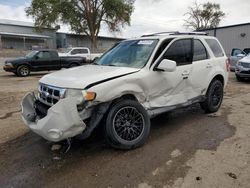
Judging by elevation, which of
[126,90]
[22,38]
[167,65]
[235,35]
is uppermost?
[22,38]

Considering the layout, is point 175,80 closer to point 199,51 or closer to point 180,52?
point 180,52

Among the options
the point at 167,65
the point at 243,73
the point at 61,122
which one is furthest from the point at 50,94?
the point at 243,73

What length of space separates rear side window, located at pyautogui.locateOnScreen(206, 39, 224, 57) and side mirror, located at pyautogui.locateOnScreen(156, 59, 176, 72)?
6.70 feet

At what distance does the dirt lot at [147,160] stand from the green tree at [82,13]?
28788 millimetres

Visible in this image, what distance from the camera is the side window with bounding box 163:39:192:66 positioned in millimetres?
4688

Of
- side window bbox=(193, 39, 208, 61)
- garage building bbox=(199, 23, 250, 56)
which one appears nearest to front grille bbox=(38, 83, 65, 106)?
side window bbox=(193, 39, 208, 61)

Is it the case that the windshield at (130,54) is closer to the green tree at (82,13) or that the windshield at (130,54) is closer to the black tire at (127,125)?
the black tire at (127,125)

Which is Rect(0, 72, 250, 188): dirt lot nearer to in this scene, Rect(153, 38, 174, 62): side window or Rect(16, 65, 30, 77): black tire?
Rect(153, 38, 174, 62): side window

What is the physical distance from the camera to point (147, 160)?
11.7 feet

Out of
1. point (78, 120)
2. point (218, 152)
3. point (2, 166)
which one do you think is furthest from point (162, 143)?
point (2, 166)

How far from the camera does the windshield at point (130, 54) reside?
14.5 ft

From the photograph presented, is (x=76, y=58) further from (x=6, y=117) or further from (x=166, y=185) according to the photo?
(x=166, y=185)

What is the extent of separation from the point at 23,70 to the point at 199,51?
12.5m

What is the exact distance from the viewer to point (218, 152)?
3793mm
